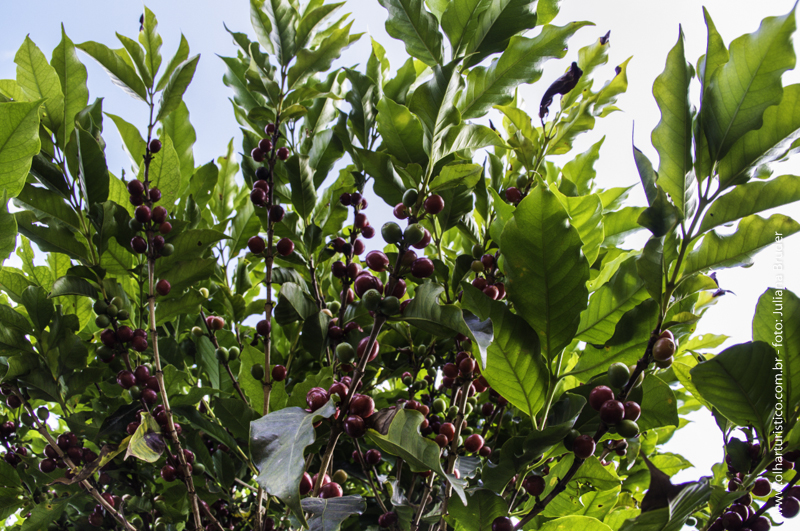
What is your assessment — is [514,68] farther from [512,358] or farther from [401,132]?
[512,358]

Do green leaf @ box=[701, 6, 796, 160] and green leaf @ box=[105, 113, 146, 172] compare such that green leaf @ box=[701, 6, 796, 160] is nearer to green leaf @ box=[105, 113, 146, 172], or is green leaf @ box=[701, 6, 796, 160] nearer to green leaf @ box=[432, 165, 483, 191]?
green leaf @ box=[432, 165, 483, 191]

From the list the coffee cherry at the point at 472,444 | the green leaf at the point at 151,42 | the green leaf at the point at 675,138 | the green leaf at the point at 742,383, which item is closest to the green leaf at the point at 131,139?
the green leaf at the point at 151,42

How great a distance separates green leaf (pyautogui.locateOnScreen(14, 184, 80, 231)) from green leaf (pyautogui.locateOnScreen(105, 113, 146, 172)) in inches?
12.4

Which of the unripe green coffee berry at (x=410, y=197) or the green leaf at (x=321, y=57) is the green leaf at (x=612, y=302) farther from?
the green leaf at (x=321, y=57)

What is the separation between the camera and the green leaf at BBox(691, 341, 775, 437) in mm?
708

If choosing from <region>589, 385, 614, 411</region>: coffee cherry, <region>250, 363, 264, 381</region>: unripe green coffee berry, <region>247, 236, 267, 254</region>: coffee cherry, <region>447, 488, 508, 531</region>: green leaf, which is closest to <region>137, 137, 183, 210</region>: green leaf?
<region>247, 236, 267, 254</region>: coffee cherry

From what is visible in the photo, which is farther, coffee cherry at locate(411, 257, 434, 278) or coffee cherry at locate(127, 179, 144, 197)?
coffee cherry at locate(127, 179, 144, 197)

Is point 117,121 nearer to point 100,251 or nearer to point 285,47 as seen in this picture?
point 100,251

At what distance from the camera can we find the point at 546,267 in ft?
2.47

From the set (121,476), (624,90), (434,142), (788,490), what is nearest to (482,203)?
(434,142)

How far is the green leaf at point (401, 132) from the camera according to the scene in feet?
3.16

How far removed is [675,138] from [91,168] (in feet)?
4.20

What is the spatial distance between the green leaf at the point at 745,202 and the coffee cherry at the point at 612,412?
33 centimetres

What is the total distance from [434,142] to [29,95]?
100 cm
